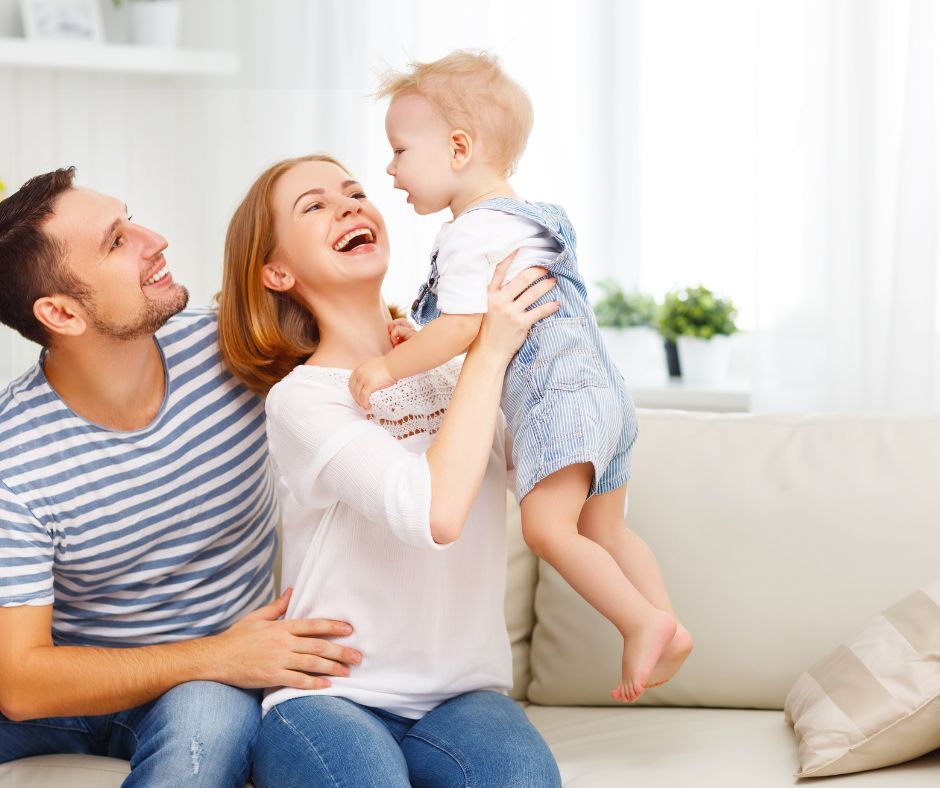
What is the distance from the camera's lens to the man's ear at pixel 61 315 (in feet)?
5.60

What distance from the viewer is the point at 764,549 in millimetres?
1956

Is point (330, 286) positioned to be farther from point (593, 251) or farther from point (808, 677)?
point (593, 251)

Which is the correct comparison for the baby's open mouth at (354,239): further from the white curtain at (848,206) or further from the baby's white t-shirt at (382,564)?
the white curtain at (848,206)

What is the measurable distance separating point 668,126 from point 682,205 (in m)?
0.24

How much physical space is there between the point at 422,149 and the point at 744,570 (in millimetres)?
920

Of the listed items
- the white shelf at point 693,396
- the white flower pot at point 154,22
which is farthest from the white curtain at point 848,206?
the white flower pot at point 154,22

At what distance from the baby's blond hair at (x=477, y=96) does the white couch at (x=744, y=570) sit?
0.70m

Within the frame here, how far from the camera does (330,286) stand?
1729 millimetres

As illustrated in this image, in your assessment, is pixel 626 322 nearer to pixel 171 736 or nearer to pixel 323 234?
pixel 323 234

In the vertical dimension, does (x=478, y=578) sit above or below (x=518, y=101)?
below

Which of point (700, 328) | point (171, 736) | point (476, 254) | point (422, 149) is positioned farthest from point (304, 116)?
point (171, 736)

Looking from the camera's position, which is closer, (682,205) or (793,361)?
(793,361)

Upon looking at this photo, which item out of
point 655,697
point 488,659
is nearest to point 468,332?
point 488,659

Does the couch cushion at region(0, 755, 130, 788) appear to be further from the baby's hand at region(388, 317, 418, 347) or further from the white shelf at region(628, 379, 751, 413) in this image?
the white shelf at region(628, 379, 751, 413)
